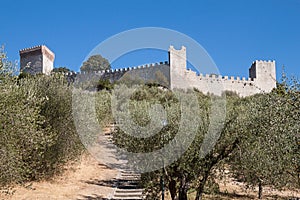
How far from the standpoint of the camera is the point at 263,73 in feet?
195

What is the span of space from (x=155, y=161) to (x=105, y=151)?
11.3 metres

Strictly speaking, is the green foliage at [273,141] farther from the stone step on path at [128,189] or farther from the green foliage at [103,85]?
the green foliage at [103,85]

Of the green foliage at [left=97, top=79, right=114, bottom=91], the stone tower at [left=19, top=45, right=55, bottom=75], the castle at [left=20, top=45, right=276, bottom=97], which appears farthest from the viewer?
the stone tower at [left=19, top=45, right=55, bottom=75]

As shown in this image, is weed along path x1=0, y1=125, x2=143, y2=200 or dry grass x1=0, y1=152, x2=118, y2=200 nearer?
dry grass x1=0, y1=152, x2=118, y2=200

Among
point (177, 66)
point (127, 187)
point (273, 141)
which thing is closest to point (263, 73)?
point (177, 66)

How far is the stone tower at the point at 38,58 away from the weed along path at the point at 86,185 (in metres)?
39.1

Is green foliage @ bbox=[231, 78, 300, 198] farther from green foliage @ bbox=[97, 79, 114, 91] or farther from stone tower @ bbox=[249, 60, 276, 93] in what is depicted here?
stone tower @ bbox=[249, 60, 276, 93]

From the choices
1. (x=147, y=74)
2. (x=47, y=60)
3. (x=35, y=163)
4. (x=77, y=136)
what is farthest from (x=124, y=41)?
(x=47, y=60)

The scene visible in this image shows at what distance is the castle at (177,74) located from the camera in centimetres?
4673

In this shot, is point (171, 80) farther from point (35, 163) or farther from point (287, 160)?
point (287, 160)

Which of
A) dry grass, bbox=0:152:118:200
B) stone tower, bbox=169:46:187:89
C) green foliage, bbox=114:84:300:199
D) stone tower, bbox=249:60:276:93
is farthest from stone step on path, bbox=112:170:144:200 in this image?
stone tower, bbox=249:60:276:93

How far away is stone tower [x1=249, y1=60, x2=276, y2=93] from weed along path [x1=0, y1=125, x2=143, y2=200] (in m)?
41.4

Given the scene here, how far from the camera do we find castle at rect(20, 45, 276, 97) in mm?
46728

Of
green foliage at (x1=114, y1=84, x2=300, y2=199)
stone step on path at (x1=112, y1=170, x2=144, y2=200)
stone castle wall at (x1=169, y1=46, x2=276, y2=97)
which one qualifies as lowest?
stone step on path at (x1=112, y1=170, x2=144, y2=200)
